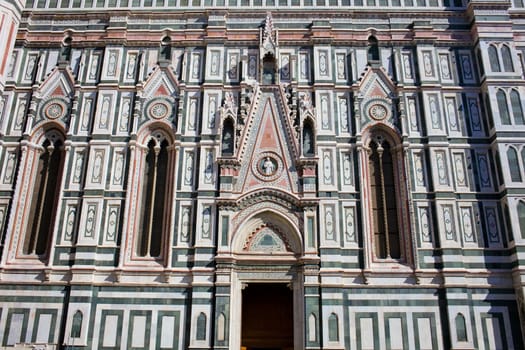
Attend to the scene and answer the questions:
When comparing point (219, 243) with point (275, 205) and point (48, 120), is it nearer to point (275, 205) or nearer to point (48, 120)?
point (275, 205)

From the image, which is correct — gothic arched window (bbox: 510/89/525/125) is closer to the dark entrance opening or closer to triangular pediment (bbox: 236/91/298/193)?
triangular pediment (bbox: 236/91/298/193)

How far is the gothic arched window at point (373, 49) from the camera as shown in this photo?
1962cm

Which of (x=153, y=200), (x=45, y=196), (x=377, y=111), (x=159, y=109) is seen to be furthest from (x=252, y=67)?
(x=45, y=196)

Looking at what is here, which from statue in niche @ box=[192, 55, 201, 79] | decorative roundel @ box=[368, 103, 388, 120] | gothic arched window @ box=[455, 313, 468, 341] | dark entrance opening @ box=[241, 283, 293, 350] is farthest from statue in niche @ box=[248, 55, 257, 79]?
gothic arched window @ box=[455, 313, 468, 341]

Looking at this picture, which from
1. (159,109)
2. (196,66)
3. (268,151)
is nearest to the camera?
(268,151)

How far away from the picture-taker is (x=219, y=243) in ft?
55.3

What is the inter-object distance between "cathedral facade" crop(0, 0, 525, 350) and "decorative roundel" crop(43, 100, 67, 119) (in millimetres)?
49

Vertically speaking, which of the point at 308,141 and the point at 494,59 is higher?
the point at 494,59

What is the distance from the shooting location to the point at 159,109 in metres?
18.9

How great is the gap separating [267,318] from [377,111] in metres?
8.44

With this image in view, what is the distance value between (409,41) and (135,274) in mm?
12568

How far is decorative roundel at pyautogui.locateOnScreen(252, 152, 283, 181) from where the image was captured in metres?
17.8

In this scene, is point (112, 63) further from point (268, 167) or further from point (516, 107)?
point (516, 107)

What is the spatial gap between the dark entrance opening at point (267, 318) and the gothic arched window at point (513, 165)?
8412mm
